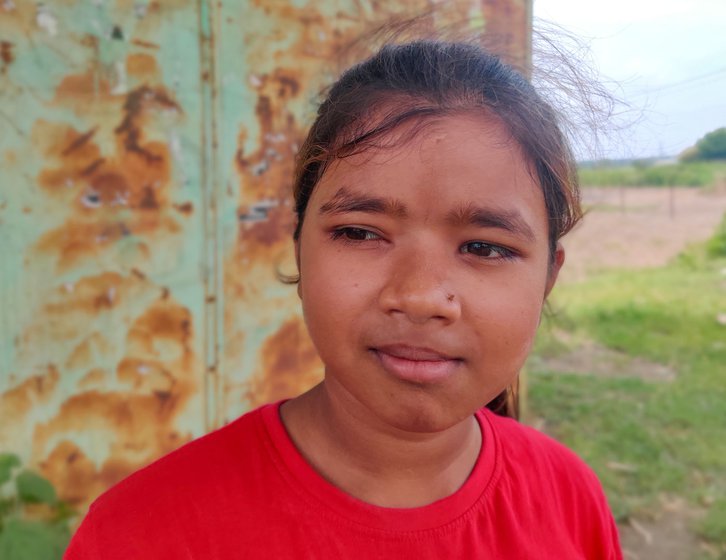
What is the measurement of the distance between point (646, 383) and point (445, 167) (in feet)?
15.7

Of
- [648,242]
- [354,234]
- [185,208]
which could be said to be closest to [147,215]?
[185,208]

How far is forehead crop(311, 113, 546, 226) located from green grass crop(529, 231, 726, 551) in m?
1.42

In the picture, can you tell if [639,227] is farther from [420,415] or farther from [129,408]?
[420,415]

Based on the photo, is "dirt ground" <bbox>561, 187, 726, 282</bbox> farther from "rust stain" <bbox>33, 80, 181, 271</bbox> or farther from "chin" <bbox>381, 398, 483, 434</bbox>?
"chin" <bbox>381, 398, 483, 434</bbox>

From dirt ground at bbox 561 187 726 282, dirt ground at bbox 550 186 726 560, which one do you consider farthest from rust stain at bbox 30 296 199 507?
dirt ground at bbox 561 187 726 282

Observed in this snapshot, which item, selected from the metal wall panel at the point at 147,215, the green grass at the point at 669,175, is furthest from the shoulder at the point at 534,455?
the green grass at the point at 669,175

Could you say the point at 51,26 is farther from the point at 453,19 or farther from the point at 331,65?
the point at 453,19

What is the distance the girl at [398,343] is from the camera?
1.05 metres

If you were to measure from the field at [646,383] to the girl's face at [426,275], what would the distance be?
0.66 meters

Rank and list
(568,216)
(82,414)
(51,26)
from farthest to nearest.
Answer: (82,414)
(51,26)
(568,216)

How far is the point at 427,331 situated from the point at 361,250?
158 mm

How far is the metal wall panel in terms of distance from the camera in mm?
2350

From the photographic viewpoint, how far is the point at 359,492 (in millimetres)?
1179

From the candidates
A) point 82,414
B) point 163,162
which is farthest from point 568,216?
point 82,414
